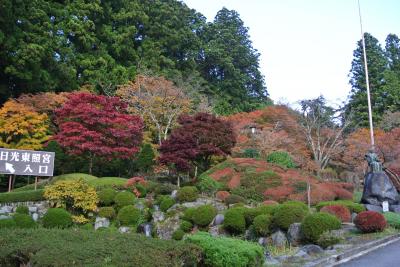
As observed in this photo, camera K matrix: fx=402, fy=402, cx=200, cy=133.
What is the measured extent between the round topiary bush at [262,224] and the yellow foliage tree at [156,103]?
13788 mm

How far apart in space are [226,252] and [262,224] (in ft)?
17.2

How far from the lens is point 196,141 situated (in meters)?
18.1

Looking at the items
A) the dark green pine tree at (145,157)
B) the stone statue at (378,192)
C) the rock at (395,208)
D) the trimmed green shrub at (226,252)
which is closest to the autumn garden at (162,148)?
the trimmed green shrub at (226,252)

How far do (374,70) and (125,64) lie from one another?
23.1 m

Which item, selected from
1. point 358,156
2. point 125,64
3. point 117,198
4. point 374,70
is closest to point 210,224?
point 117,198

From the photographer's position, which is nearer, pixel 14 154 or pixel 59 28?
pixel 14 154

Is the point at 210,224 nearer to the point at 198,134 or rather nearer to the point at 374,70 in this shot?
the point at 198,134

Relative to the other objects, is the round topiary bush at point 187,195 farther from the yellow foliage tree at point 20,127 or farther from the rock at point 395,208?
the yellow foliage tree at point 20,127

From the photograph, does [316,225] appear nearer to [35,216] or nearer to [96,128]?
[35,216]

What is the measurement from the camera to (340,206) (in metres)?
13.8

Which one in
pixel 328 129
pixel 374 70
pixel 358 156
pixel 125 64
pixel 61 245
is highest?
pixel 374 70

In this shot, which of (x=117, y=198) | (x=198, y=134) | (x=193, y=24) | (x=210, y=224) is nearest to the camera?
(x=210, y=224)

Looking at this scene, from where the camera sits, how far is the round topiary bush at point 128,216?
14297 millimetres

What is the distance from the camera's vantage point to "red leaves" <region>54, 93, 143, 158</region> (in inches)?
722
